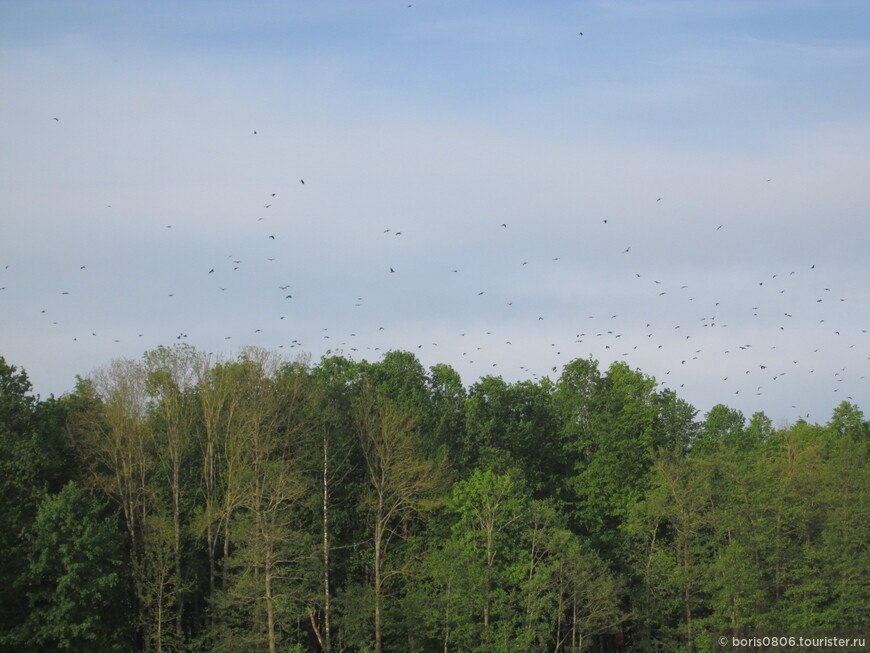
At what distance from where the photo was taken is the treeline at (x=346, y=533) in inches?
2031

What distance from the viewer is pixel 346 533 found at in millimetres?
62531

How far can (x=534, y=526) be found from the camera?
6103 centimetres

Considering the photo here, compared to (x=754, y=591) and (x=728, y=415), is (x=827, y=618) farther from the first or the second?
(x=728, y=415)

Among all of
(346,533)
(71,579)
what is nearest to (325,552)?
(346,533)

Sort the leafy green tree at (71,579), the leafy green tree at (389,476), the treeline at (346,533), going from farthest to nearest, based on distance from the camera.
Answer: the leafy green tree at (389,476), the treeline at (346,533), the leafy green tree at (71,579)

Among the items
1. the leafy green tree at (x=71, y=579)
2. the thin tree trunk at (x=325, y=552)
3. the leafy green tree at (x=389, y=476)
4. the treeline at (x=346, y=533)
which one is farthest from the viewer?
the leafy green tree at (x=389, y=476)

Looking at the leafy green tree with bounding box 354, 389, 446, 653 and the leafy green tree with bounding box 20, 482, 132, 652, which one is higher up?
the leafy green tree with bounding box 354, 389, 446, 653

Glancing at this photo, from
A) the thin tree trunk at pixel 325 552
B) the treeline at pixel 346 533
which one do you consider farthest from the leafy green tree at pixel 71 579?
the thin tree trunk at pixel 325 552

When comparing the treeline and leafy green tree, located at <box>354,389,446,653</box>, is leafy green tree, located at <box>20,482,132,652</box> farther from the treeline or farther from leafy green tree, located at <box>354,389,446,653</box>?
leafy green tree, located at <box>354,389,446,653</box>

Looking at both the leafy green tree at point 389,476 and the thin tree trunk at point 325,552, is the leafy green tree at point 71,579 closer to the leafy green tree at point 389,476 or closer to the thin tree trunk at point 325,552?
the thin tree trunk at point 325,552

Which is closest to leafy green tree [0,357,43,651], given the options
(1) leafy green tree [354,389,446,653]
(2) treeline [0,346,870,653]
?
(2) treeline [0,346,870,653]

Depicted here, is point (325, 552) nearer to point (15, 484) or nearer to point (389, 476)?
point (389, 476)

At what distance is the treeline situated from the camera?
5159 cm

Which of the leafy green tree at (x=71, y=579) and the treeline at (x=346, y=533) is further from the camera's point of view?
the treeline at (x=346, y=533)
